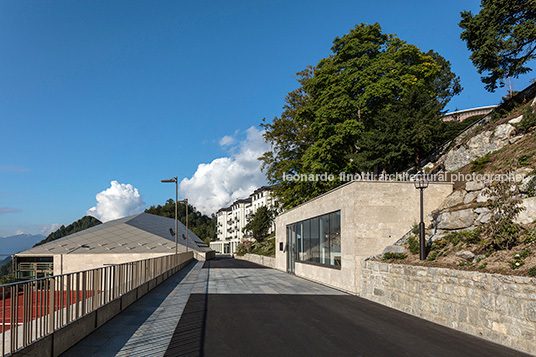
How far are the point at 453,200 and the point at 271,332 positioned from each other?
11.7m

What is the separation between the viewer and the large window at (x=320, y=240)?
2023 centimetres

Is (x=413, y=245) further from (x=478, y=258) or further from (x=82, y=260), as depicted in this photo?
(x=82, y=260)

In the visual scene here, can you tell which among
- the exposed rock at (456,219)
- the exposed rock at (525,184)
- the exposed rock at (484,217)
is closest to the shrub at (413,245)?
the exposed rock at (456,219)

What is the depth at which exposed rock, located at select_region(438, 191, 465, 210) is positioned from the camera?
16808 millimetres

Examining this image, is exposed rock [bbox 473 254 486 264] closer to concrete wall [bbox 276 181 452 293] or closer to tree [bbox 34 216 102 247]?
concrete wall [bbox 276 181 452 293]

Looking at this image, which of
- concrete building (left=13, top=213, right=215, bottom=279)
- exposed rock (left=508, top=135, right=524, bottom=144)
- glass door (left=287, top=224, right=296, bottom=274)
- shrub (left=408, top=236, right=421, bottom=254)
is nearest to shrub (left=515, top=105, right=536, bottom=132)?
exposed rock (left=508, top=135, right=524, bottom=144)

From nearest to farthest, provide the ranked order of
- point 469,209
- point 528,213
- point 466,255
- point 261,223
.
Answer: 1. point 528,213
2. point 466,255
3. point 469,209
4. point 261,223

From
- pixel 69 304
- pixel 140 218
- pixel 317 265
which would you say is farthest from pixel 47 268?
pixel 69 304

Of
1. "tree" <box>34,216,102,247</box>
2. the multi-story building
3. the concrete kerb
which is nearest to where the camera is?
the concrete kerb

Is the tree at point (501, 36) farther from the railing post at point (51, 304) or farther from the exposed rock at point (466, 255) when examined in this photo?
the railing post at point (51, 304)

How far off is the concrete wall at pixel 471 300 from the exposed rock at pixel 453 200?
16.8ft

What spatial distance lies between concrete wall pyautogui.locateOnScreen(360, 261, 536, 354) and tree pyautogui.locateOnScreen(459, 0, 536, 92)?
18168 millimetres

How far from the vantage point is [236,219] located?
12688 centimetres

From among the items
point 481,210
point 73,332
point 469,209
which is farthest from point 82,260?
point 481,210
